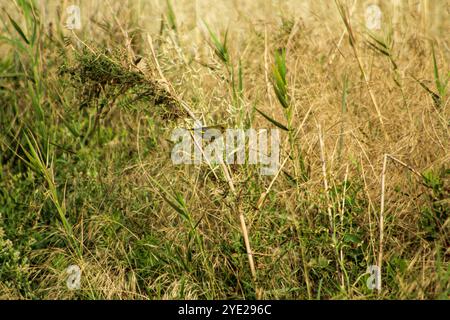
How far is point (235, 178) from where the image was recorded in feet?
7.93

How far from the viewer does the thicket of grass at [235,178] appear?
95.9 inches

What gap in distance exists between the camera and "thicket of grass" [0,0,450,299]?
244 cm

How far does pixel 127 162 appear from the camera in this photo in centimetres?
318

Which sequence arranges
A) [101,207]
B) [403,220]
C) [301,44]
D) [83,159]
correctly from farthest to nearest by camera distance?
[301,44] → [83,159] → [101,207] → [403,220]

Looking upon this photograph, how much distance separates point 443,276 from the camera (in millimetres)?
2238

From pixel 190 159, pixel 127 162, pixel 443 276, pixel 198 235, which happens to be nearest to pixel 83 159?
pixel 127 162

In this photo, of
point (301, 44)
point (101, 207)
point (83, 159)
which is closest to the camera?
point (101, 207)

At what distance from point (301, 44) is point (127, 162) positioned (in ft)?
3.38

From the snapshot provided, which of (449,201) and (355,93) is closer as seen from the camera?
(449,201)
